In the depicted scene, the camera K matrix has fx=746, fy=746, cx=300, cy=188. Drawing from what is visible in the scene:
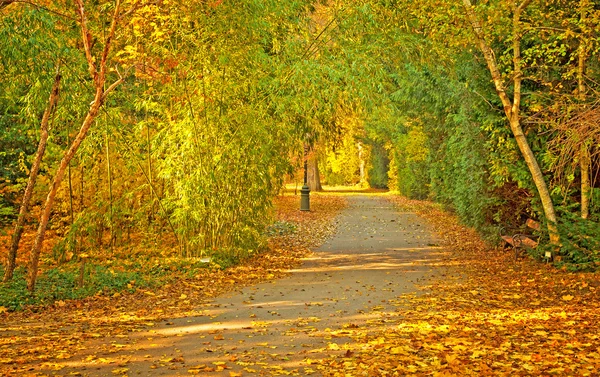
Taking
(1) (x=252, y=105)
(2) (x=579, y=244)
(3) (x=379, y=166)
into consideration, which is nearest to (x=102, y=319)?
(1) (x=252, y=105)

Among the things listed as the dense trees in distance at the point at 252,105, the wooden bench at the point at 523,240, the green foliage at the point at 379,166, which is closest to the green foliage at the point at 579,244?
the dense trees in distance at the point at 252,105

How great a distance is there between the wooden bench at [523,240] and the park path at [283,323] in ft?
4.94

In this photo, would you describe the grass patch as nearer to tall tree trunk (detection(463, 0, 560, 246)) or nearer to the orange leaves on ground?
the orange leaves on ground

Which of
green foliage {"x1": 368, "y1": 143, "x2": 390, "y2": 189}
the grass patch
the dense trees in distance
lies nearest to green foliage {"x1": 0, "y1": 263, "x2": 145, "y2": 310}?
the grass patch

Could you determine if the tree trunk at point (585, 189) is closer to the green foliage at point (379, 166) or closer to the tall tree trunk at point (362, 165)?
the green foliage at point (379, 166)

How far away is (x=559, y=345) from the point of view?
7.05 meters

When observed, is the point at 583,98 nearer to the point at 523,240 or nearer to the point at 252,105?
the point at 523,240

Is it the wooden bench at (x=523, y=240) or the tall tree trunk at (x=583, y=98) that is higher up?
the tall tree trunk at (x=583, y=98)

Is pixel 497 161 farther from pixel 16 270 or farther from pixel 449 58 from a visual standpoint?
pixel 16 270

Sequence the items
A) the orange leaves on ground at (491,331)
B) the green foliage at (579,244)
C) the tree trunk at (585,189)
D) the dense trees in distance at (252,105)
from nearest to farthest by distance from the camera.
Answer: the orange leaves on ground at (491,331) < the green foliage at (579,244) < the dense trees in distance at (252,105) < the tree trunk at (585,189)

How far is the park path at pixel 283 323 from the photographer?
6.40 metres

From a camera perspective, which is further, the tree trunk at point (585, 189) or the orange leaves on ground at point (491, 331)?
the tree trunk at point (585, 189)

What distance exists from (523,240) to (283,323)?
7.31 metres

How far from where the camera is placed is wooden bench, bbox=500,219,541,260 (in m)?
13.7
